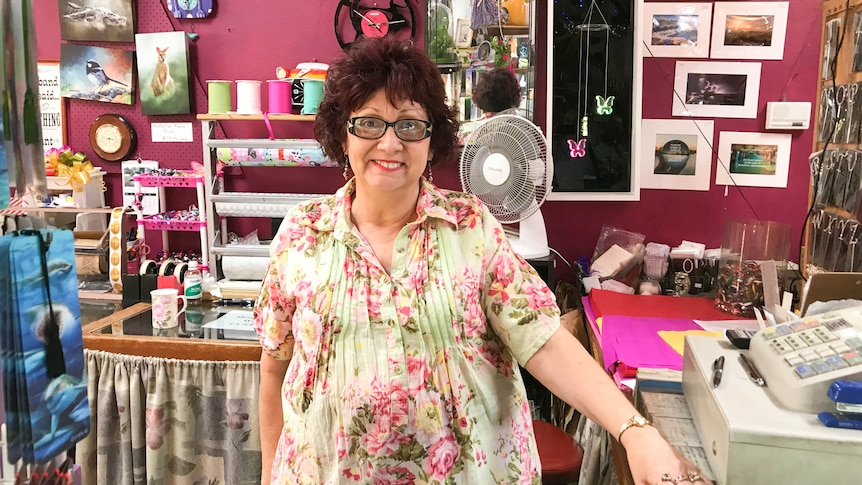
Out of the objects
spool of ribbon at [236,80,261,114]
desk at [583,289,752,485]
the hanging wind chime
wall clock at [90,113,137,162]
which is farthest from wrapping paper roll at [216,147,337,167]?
desk at [583,289,752,485]

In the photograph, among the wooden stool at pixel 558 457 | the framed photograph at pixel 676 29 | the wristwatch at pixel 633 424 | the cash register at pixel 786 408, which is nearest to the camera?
the cash register at pixel 786 408

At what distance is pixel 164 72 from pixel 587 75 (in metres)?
1.83

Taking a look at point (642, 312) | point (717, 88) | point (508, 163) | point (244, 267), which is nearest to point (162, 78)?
point (244, 267)

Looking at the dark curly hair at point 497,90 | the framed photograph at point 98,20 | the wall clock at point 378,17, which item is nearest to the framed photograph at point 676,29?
the dark curly hair at point 497,90

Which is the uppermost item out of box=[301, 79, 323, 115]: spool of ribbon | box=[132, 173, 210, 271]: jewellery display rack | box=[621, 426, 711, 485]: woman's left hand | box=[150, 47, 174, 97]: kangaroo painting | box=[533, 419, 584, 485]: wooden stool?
box=[150, 47, 174, 97]: kangaroo painting

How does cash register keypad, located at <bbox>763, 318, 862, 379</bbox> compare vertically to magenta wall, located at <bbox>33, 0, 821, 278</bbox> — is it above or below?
below

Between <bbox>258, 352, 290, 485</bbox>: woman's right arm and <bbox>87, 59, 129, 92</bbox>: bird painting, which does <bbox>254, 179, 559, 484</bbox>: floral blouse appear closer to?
<bbox>258, 352, 290, 485</bbox>: woman's right arm

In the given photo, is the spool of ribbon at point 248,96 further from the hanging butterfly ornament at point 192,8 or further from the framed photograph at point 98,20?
the framed photograph at point 98,20

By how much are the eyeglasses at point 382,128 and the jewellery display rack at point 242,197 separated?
128 centimetres

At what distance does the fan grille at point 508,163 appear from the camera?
2020mm

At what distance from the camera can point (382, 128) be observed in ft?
3.97

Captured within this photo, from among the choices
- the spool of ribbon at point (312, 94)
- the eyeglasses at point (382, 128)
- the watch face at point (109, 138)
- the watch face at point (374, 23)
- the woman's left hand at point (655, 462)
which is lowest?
the woman's left hand at point (655, 462)

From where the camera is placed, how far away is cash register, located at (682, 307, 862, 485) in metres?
0.80

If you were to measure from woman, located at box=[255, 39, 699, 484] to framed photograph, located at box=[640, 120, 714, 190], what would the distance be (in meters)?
1.55
